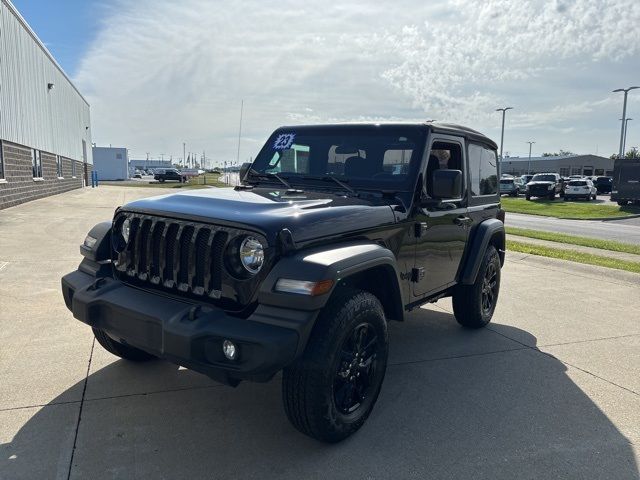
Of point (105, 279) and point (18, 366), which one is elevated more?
point (105, 279)

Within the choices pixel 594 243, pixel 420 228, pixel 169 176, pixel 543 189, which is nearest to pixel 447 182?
pixel 420 228

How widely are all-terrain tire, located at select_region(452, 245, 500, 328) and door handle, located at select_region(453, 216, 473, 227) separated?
504 millimetres

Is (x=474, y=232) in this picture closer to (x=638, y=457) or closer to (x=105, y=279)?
(x=638, y=457)

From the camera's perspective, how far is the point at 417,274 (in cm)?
389

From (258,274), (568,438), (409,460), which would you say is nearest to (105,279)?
(258,274)

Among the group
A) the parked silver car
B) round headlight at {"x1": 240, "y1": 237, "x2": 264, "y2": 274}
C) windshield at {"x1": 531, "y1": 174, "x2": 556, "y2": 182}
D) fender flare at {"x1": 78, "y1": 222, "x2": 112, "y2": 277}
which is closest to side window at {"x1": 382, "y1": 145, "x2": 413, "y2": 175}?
round headlight at {"x1": 240, "y1": 237, "x2": 264, "y2": 274}

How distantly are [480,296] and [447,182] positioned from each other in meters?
1.88

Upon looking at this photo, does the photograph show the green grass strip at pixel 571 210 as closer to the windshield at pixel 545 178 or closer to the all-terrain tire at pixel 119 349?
the windshield at pixel 545 178

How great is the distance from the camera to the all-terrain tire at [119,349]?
12.3 ft

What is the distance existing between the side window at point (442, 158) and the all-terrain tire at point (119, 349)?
2.58 metres

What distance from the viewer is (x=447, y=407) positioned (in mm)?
3496

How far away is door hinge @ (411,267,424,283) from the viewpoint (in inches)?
151

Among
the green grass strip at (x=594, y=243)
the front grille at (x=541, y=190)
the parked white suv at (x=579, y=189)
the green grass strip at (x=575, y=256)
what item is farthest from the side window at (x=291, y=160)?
the parked white suv at (x=579, y=189)

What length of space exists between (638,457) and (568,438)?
372 millimetres
